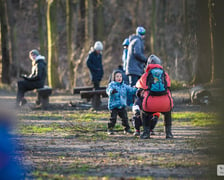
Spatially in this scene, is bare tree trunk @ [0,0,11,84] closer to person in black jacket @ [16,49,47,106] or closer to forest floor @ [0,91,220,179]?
person in black jacket @ [16,49,47,106]

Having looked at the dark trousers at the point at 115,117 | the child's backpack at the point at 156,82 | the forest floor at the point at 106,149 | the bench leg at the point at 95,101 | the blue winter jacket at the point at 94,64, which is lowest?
the forest floor at the point at 106,149

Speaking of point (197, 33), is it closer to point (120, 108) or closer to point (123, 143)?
point (120, 108)

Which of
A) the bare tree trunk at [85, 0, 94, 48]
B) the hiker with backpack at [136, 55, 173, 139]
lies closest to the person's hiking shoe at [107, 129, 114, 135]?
the hiker with backpack at [136, 55, 173, 139]

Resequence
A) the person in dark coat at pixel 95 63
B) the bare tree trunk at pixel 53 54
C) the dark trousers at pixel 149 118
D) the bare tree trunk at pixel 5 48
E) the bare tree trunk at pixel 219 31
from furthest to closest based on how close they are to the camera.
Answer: the bare tree trunk at pixel 5 48, the bare tree trunk at pixel 53 54, the person in dark coat at pixel 95 63, the dark trousers at pixel 149 118, the bare tree trunk at pixel 219 31

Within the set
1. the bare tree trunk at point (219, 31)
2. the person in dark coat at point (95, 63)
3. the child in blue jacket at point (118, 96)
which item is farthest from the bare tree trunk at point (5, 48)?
the child in blue jacket at point (118, 96)

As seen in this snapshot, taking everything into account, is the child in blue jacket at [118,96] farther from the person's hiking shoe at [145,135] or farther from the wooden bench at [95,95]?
the wooden bench at [95,95]

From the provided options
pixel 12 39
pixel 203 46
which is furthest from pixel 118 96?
pixel 12 39

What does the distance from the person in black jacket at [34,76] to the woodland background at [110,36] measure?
5382 millimetres

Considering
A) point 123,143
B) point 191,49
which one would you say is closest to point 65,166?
point 123,143

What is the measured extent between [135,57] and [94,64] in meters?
3.11

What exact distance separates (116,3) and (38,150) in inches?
1239

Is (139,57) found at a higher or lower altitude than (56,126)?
higher

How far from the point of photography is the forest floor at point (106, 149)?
8.09m

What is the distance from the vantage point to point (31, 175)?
793 centimetres
